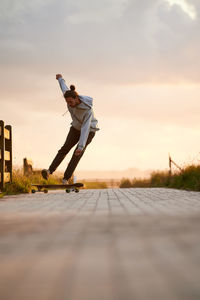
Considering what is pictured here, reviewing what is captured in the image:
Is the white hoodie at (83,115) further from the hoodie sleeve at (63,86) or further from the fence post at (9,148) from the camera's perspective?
the fence post at (9,148)

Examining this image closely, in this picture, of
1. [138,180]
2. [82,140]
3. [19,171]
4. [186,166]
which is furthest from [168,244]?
[138,180]

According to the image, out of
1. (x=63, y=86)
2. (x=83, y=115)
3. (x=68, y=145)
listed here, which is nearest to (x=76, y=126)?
(x=83, y=115)

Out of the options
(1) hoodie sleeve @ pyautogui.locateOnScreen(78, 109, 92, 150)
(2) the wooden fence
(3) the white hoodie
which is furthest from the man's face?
(2) the wooden fence

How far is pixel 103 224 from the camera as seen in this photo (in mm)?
3760

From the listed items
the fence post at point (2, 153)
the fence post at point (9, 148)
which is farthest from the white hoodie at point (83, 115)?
the fence post at point (9, 148)

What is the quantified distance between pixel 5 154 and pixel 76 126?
89.5 inches

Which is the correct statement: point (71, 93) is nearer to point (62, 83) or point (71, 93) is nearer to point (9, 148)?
point (62, 83)

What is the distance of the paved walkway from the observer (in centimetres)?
172

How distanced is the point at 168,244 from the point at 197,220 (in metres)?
1.26

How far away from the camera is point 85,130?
29.8 feet

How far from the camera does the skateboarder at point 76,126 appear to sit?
9.06 meters

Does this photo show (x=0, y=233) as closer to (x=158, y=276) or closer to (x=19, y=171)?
(x=158, y=276)

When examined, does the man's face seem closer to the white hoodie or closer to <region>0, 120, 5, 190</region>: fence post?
the white hoodie

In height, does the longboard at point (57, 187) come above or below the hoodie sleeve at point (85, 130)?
below
